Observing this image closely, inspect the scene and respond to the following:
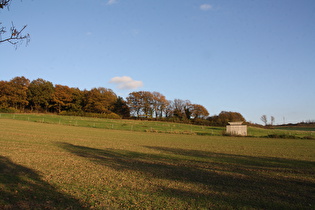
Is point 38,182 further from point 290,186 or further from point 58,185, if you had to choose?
point 290,186

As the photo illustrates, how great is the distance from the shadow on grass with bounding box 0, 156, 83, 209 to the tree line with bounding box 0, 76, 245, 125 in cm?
6989

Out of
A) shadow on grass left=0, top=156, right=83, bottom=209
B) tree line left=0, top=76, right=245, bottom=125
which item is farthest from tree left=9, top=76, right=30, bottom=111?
shadow on grass left=0, top=156, right=83, bottom=209

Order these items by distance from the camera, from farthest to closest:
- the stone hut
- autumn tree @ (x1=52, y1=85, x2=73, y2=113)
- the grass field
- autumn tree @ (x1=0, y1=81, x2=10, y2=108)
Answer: autumn tree @ (x1=52, y1=85, x2=73, y2=113) < autumn tree @ (x1=0, y1=81, x2=10, y2=108) < the stone hut < the grass field

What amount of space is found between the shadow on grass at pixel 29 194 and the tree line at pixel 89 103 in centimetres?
6989

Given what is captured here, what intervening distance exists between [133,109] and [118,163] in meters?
88.0

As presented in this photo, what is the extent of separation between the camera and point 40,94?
8488 cm

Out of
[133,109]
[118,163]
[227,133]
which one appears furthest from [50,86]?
[118,163]

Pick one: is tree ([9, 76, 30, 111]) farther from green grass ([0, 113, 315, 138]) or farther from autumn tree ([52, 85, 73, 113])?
green grass ([0, 113, 315, 138])

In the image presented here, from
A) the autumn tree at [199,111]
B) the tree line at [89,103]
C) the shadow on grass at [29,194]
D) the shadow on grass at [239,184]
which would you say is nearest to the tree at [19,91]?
the tree line at [89,103]

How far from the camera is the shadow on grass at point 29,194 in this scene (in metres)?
5.35

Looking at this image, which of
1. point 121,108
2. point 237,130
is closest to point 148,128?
point 237,130

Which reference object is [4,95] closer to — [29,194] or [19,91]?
[19,91]

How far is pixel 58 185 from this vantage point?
6.97 m

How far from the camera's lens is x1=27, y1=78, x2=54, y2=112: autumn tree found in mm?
Answer: 84062
